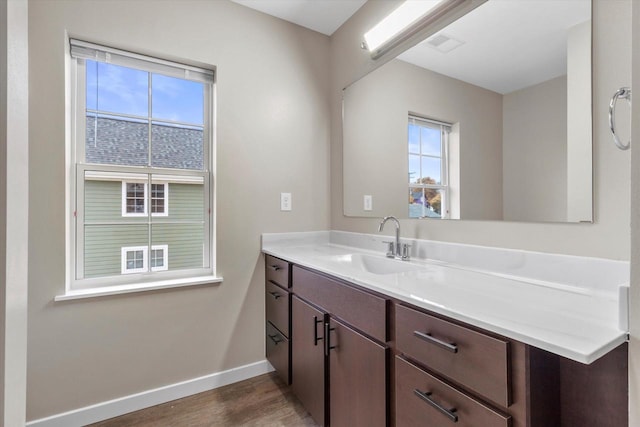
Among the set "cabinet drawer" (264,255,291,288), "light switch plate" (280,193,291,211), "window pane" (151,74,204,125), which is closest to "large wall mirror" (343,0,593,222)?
"light switch plate" (280,193,291,211)

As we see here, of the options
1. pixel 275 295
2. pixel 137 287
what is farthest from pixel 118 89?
pixel 275 295

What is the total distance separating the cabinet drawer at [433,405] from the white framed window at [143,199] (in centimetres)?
158

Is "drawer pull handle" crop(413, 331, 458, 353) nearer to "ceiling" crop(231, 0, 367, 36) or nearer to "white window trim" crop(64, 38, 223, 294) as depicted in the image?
"white window trim" crop(64, 38, 223, 294)

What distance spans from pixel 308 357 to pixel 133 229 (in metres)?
1.24

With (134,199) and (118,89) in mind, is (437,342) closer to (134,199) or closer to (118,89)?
(134,199)

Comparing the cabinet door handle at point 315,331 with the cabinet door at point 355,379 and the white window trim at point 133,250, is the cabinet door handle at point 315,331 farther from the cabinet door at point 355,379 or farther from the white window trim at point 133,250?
the white window trim at point 133,250

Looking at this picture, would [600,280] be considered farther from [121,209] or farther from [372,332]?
[121,209]

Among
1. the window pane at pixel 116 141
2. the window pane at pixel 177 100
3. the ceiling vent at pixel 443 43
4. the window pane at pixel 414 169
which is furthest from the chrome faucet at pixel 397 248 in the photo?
the window pane at pixel 116 141

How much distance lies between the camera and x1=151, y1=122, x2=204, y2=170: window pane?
180 centimetres

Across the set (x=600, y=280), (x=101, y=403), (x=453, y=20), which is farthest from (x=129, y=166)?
(x=600, y=280)

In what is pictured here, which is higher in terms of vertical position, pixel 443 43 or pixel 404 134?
pixel 443 43

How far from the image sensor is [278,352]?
1.84m

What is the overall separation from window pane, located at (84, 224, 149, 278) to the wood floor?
32.1 inches

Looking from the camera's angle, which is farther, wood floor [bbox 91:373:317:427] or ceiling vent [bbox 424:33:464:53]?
wood floor [bbox 91:373:317:427]
